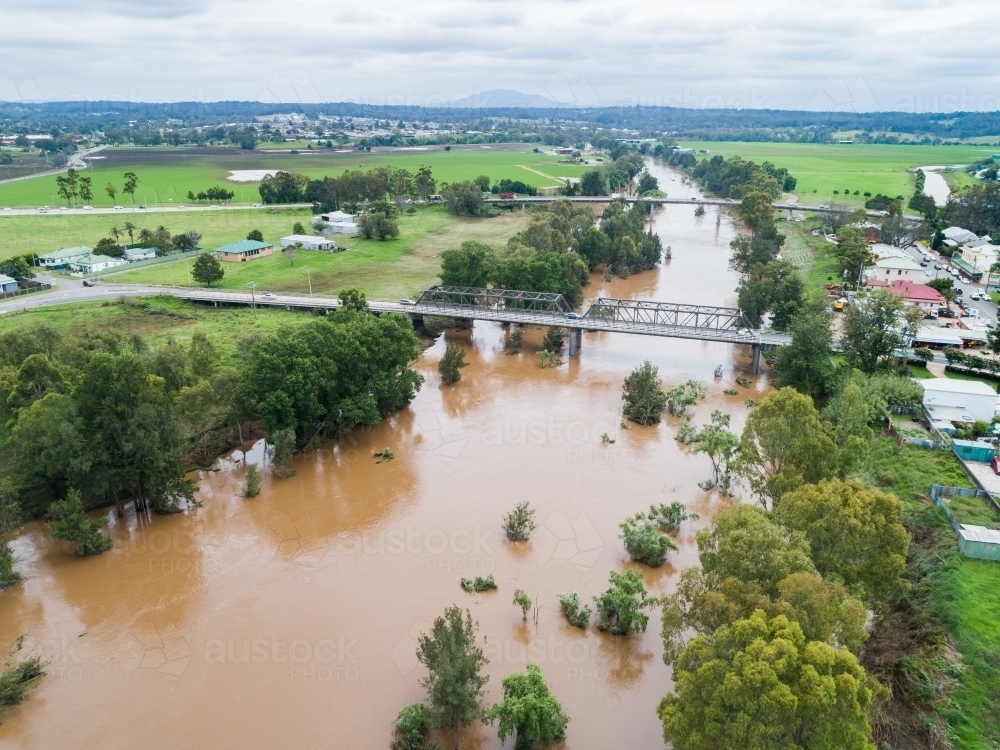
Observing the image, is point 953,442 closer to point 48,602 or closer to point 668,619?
point 668,619

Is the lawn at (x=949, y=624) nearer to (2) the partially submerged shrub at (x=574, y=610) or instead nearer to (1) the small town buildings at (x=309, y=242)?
(2) the partially submerged shrub at (x=574, y=610)

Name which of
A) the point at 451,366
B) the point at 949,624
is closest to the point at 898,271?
the point at 451,366

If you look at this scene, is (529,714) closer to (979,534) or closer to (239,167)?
(979,534)

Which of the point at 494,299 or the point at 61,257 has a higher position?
the point at 61,257

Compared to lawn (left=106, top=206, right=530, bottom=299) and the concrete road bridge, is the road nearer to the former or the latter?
lawn (left=106, top=206, right=530, bottom=299)

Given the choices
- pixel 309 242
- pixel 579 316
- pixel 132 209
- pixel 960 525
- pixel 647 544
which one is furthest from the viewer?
pixel 132 209

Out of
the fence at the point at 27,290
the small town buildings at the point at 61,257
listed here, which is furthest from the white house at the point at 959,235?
the small town buildings at the point at 61,257

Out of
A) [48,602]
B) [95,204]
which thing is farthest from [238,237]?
[48,602]
